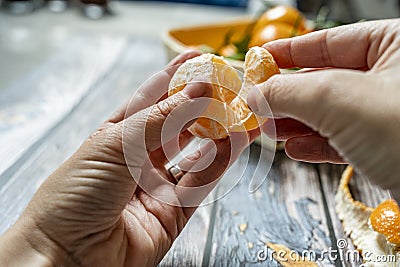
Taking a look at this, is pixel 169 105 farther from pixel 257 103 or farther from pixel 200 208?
pixel 200 208

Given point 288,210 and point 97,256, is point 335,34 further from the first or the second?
point 97,256

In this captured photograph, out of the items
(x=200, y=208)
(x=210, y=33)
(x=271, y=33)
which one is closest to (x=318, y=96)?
(x=200, y=208)

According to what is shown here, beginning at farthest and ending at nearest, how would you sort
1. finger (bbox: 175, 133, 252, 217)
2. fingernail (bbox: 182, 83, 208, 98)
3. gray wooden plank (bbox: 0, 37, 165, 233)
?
gray wooden plank (bbox: 0, 37, 165, 233) → finger (bbox: 175, 133, 252, 217) → fingernail (bbox: 182, 83, 208, 98)

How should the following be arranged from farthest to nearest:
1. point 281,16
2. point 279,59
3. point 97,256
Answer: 1. point 281,16
2. point 279,59
3. point 97,256

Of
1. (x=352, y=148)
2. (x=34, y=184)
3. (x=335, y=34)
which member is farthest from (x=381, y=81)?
(x=34, y=184)

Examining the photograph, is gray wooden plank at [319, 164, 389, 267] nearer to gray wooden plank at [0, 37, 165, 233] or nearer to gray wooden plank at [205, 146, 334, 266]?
gray wooden plank at [205, 146, 334, 266]

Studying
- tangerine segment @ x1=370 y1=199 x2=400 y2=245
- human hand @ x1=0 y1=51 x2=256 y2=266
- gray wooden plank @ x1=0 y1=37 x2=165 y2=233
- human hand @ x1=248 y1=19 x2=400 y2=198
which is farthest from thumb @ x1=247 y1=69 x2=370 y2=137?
gray wooden plank @ x1=0 y1=37 x2=165 y2=233
